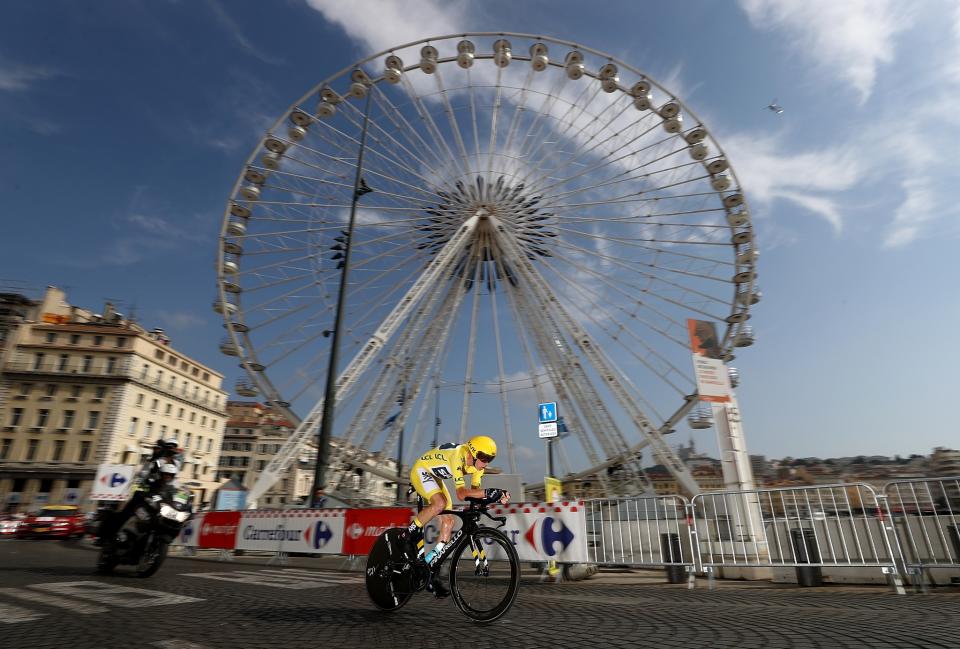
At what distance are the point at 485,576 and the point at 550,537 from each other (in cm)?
401

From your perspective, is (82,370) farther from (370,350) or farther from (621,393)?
(621,393)

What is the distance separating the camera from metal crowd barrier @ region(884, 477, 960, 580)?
255 inches

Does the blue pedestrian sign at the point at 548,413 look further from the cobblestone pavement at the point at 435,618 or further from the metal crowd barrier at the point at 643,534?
the cobblestone pavement at the point at 435,618

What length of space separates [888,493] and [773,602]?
2.71 metres

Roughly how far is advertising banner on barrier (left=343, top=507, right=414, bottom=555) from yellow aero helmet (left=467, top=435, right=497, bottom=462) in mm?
5559

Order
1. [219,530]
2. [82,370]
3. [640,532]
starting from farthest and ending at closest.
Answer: [82,370] < [219,530] < [640,532]

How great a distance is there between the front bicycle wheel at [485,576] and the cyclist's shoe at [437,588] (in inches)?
2.6

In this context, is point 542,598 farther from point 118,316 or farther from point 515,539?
point 118,316

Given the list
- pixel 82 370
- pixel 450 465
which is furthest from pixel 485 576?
pixel 82 370

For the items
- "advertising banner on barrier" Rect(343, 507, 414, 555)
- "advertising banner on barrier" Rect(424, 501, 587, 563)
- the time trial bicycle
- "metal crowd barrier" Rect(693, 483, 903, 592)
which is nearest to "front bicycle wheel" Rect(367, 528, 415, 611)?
the time trial bicycle

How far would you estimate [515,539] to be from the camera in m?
7.94

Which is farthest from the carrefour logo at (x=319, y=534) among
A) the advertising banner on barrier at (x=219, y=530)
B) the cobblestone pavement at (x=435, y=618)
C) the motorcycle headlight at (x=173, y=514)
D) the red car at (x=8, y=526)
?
the red car at (x=8, y=526)

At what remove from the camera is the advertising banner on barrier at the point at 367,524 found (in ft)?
31.3

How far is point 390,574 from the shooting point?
4355 millimetres
